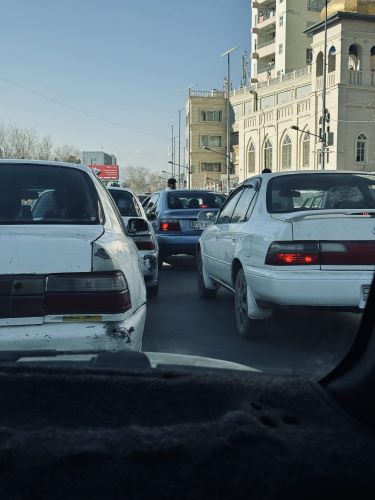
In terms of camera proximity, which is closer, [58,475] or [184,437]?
[58,475]

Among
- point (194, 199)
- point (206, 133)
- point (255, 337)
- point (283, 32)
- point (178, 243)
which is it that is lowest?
point (255, 337)

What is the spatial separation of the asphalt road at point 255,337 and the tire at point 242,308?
9 centimetres

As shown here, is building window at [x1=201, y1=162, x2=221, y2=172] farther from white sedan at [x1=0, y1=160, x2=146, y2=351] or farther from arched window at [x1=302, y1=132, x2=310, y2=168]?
white sedan at [x1=0, y1=160, x2=146, y2=351]

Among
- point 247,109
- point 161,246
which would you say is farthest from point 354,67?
point 161,246

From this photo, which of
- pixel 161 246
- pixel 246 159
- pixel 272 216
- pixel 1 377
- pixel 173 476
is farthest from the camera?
pixel 246 159

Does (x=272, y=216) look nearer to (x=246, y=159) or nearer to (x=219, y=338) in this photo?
(x=219, y=338)

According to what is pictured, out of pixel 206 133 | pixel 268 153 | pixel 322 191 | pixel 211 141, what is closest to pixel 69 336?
pixel 322 191

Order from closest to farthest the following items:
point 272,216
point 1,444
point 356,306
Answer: point 1,444 → point 356,306 → point 272,216

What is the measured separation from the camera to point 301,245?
489 centimetres

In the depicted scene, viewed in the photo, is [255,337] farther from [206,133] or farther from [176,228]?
[206,133]

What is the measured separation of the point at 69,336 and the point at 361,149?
55038 mm

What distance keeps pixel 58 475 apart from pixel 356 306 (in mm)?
3894

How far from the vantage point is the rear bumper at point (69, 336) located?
2.89m

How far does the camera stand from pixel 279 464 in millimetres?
1356
